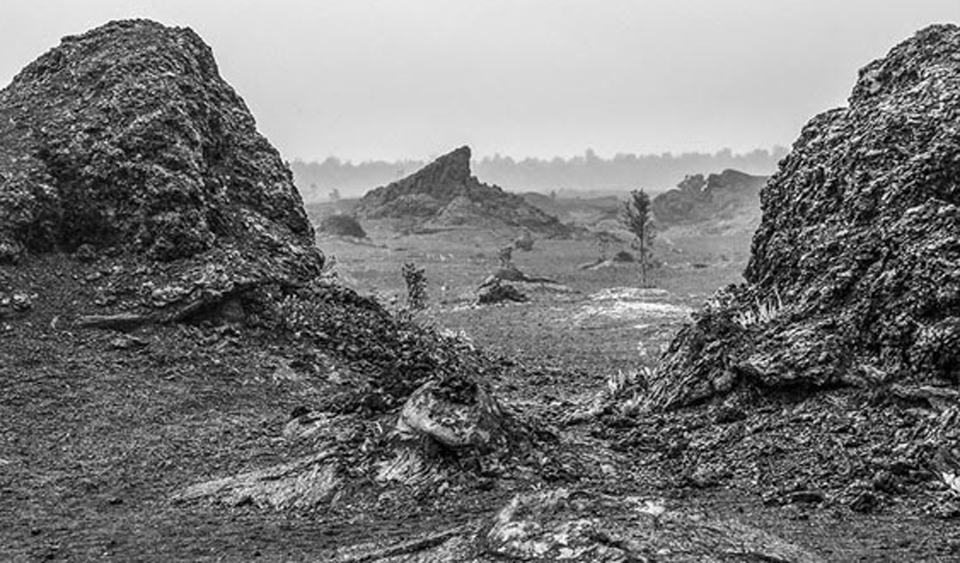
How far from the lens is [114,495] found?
29.6 ft

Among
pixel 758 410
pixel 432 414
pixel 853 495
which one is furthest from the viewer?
pixel 758 410

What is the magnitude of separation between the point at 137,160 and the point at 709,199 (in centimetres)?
13514

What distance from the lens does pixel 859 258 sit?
34.7 ft

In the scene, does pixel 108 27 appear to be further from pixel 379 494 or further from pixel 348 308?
pixel 379 494

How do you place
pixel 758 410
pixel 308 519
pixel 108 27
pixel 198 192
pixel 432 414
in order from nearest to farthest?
pixel 308 519 → pixel 432 414 → pixel 758 410 → pixel 198 192 → pixel 108 27

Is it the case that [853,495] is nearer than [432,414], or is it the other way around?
[853,495]

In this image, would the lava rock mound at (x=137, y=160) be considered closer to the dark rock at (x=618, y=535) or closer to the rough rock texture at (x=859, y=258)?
the rough rock texture at (x=859, y=258)

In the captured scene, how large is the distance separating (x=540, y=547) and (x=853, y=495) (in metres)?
3.20

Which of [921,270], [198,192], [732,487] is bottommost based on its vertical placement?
[732,487]

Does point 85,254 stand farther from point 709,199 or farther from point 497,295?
point 709,199

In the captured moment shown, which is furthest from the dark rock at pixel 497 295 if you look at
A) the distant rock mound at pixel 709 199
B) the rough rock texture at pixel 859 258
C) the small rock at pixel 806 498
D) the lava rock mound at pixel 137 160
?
→ the distant rock mound at pixel 709 199

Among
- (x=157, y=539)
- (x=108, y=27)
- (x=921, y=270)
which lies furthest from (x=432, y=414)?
(x=108, y=27)

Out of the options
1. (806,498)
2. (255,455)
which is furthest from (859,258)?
(255,455)

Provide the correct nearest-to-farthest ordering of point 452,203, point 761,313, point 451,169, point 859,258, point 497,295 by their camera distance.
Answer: point 859,258
point 761,313
point 497,295
point 452,203
point 451,169
